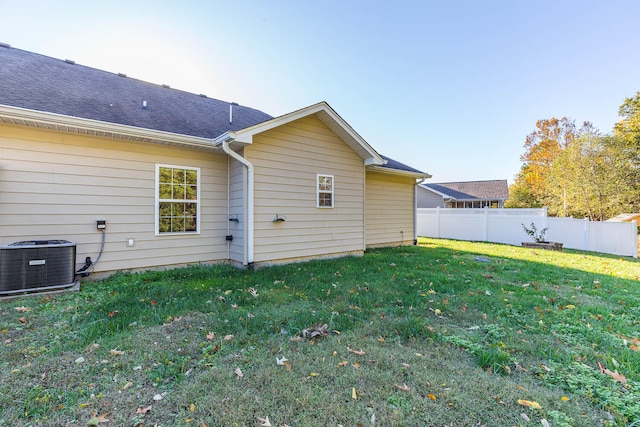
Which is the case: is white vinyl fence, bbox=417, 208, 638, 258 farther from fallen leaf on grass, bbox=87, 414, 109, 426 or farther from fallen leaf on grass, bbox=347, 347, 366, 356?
fallen leaf on grass, bbox=87, 414, 109, 426

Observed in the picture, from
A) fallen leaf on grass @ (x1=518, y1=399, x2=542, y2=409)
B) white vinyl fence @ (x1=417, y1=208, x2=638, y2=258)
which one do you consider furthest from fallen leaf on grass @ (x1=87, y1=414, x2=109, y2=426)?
white vinyl fence @ (x1=417, y1=208, x2=638, y2=258)

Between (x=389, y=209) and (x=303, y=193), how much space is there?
440 cm

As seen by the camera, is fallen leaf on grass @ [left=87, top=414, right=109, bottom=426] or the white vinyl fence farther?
the white vinyl fence

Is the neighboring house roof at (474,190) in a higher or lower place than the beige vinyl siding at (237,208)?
higher

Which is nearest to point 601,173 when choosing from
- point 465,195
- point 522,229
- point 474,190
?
point 522,229

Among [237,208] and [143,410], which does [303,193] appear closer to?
[237,208]

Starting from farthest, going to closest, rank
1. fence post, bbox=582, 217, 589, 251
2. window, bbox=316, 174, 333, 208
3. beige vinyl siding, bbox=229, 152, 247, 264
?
fence post, bbox=582, 217, 589, 251 < window, bbox=316, 174, 333, 208 < beige vinyl siding, bbox=229, 152, 247, 264

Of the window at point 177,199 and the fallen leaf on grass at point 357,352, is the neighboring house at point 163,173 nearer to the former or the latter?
the window at point 177,199

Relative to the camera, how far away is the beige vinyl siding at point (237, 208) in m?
6.27

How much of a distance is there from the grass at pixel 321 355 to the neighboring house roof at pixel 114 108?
285 centimetres

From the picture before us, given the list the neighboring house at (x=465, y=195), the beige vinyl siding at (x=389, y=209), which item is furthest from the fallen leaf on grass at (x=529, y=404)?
the neighboring house at (x=465, y=195)

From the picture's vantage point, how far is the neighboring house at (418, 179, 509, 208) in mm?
23922

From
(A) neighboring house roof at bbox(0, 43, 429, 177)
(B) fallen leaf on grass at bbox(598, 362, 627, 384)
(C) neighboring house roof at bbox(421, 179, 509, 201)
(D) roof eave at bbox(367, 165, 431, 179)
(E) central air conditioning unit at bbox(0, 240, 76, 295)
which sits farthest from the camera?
(C) neighboring house roof at bbox(421, 179, 509, 201)

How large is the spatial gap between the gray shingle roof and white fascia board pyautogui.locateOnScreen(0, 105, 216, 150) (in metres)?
0.27
